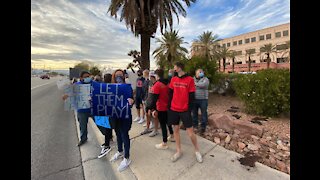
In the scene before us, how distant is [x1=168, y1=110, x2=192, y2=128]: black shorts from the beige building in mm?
47465

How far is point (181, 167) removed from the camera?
2.71 meters

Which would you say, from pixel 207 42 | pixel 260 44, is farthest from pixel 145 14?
pixel 260 44

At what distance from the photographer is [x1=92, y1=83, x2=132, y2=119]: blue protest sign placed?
2.69 metres

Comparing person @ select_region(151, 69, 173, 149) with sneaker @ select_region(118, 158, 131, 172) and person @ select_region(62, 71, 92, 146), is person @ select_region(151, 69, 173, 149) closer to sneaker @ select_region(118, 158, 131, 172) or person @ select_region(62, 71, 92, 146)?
sneaker @ select_region(118, 158, 131, 172)

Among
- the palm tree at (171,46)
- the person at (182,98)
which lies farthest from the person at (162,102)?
the palm tree at (171,46)

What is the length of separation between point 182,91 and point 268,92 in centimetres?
371

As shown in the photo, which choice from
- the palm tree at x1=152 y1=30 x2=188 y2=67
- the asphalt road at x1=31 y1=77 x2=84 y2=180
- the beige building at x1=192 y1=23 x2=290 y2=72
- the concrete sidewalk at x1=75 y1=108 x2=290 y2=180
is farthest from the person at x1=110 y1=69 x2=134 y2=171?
the beige building at x1=192 y1=23 x2=290 y2=72

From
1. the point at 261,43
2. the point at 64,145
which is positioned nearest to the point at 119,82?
the point at 64,145

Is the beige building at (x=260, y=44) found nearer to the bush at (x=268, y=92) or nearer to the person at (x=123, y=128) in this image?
the bush at (x=268, y=92)

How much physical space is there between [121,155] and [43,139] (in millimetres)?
2560

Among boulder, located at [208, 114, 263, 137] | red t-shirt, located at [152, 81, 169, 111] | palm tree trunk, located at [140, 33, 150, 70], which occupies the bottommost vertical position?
boulder, located at [208, 114, 263, 137]

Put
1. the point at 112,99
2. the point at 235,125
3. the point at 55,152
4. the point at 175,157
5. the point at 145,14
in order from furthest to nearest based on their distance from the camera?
the point at 145,14 < the point at 235,125 < the point at 55,152 < the point at 175,157 < the point at 112,99

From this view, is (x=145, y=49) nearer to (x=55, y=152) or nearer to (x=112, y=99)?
(x=55, y=152)

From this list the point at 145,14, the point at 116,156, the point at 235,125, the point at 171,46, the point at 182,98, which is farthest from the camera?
the point at 171,46
